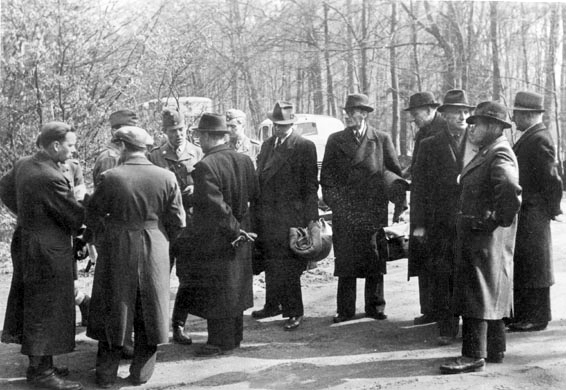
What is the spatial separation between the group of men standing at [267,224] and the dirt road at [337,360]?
146 mm

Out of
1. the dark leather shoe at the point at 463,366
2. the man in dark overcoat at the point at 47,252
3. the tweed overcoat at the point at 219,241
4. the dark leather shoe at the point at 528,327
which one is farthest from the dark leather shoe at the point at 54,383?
the dark leather shoe at the point at 528,327

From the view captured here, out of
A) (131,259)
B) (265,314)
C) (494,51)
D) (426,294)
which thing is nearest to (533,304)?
(426,294)

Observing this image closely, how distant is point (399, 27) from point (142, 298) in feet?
49.5

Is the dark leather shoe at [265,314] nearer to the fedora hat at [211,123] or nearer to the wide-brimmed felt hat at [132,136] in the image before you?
the fedora hat at [211,123]

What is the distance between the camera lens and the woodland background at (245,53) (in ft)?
31.6

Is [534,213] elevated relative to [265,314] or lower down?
elevated

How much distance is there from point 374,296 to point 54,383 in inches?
117

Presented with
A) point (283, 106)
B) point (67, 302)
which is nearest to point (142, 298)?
point (67, 302)

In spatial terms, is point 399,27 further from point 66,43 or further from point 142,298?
point 142,298

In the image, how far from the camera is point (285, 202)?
652cm

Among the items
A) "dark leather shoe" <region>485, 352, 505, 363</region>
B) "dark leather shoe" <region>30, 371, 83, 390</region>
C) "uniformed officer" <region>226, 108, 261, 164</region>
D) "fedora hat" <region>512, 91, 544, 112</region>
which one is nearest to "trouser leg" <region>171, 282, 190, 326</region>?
"dark leather shoe" <region>30, 371, 83, 390</region>

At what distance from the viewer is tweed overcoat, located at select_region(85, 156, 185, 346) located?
15.9ft

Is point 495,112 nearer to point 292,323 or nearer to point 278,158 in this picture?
point 278,158

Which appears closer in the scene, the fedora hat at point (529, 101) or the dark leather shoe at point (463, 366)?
the dark leather shoe at point (463, 366)
